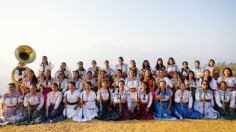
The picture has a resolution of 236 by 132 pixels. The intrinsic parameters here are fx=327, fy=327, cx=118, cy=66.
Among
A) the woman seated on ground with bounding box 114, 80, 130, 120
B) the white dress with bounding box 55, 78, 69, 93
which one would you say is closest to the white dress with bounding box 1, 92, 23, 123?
the white dress with bounding box 55, 78, 69, 93

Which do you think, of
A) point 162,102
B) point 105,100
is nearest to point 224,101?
point 162,102

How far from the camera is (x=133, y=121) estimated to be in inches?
417

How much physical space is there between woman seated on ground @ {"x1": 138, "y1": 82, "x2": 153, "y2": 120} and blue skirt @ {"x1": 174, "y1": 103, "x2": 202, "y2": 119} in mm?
944

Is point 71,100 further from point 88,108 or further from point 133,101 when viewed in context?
point 133,101

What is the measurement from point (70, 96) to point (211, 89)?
501cm

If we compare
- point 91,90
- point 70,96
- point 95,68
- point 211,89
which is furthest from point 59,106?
point 211,89

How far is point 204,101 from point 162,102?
1.44m

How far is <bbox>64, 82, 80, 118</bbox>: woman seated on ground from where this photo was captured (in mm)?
11234

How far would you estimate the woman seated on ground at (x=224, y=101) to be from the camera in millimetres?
11109

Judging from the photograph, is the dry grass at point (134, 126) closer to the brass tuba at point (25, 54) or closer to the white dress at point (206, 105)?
the white dress at point (206, 105)

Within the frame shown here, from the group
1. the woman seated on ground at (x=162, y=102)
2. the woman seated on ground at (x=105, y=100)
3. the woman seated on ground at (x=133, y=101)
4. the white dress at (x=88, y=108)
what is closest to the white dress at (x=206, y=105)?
the woman seated on ground at (x=162, y=102)

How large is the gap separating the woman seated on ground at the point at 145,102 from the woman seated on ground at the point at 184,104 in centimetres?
94

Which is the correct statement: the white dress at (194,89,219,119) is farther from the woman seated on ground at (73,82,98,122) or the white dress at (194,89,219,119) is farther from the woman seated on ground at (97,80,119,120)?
the woman seated on ground at (73,82,98,122)

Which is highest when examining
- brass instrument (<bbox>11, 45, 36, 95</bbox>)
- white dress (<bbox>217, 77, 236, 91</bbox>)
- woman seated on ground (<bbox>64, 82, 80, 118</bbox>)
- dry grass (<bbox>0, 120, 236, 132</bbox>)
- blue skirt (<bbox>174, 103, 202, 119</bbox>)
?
brass instrument (<bbox>11, 45, 36, 95</bbox>)
